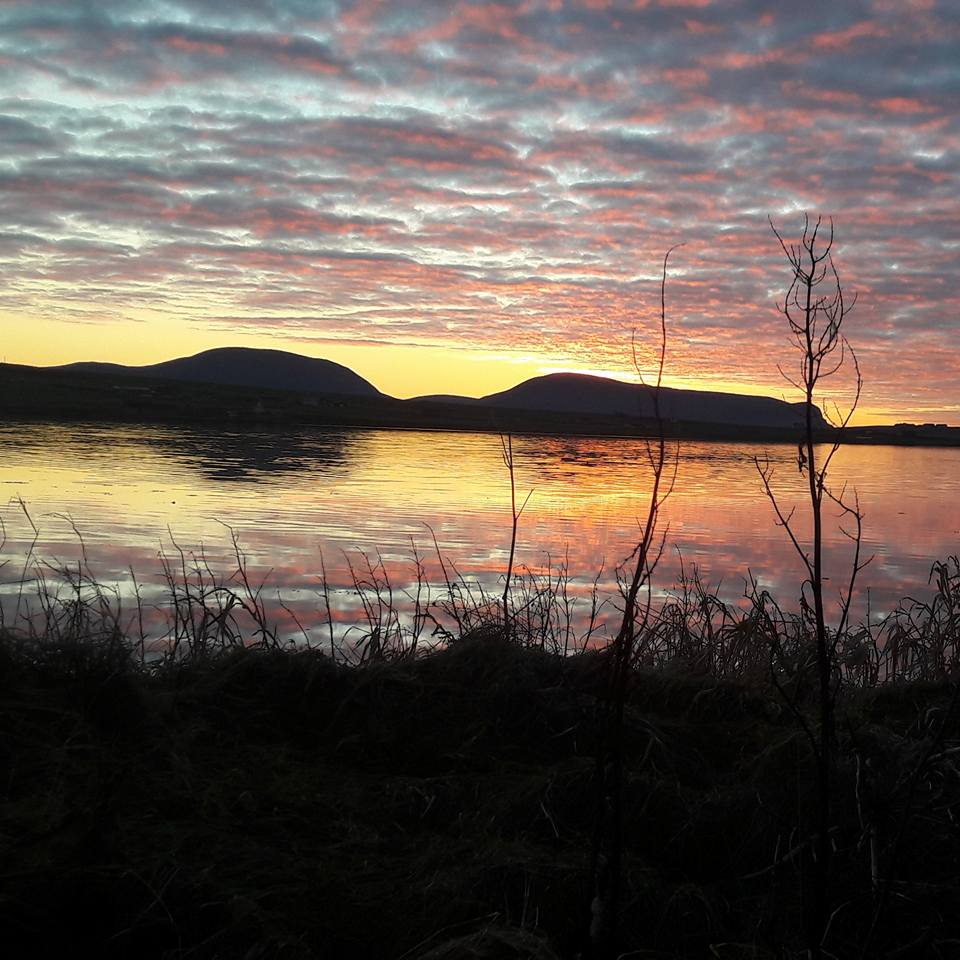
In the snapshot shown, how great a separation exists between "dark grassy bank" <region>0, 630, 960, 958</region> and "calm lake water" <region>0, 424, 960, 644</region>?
4.62ft

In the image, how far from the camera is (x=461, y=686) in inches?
207

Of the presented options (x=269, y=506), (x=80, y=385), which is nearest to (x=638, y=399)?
(x=269, y=506)

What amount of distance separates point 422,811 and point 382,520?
1522 cm

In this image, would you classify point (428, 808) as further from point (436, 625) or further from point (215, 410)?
point (215, 410)

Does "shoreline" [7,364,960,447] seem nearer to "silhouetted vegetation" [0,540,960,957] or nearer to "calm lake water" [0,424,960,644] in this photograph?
"calm lake water" [0,424,960,644]

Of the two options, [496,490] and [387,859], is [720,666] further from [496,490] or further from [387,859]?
[496,490]

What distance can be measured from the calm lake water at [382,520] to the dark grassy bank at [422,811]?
1.41 m

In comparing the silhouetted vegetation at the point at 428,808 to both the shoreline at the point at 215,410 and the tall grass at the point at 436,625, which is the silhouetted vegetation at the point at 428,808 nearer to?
the tall grass at the point at 436,625

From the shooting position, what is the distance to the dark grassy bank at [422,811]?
3.14 m

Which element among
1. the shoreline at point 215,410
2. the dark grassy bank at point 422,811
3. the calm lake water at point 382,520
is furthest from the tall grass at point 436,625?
the shoreline at point 215,410

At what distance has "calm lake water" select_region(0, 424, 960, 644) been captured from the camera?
539 inches

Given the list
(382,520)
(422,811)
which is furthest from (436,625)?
(382,520)

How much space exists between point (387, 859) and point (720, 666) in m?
5.98

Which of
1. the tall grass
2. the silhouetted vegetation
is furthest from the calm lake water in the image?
the silhouetted vegetation
